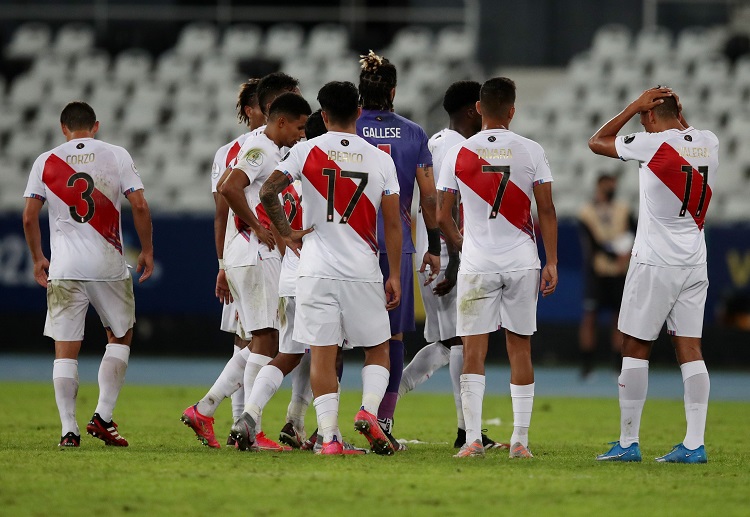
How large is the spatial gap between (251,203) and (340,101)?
120 cm

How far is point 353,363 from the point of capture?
771 inches

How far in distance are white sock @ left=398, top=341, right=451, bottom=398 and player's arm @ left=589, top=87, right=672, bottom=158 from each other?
7.77 feet

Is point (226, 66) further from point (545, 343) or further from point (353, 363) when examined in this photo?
point (545, 343)

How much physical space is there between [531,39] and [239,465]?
17662mm

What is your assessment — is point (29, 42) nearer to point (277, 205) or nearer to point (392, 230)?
point (277, 205)

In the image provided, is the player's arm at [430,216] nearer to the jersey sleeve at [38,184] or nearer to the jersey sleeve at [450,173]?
the jersey sleeve at [450,173]

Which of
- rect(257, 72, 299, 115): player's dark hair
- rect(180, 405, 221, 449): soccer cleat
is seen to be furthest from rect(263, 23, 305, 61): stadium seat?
rect(180, 405, 221, 449): soccer cleat

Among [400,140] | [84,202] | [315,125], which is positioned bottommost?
[84,202]

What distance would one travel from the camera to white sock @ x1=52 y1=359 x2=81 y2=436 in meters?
8.95

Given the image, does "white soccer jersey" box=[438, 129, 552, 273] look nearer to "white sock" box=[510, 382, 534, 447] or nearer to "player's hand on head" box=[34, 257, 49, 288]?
"white sock" box=[510, 382, 534, 447]

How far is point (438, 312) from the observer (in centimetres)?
967

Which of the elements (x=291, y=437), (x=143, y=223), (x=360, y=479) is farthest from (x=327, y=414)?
(x=143, y=223)

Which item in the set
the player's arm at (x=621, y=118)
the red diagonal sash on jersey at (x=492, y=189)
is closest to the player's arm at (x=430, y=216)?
the red diagonal sash on jersey at (x=492, y=189)

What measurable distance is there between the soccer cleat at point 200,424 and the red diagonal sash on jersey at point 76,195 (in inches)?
54.7
